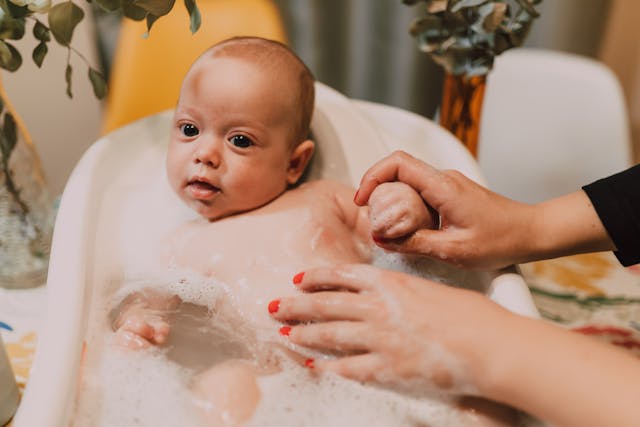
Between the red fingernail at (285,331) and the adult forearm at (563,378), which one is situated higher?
the adult forearm at (563,378)

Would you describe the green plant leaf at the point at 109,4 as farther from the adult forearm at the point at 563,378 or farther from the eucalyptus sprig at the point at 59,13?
the adult forearm at the point at 563,378

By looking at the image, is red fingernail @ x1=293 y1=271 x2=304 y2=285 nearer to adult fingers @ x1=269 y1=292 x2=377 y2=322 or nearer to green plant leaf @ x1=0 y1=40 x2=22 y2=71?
adult fingers @ x1=269 y1=292 x2=377 y2=322

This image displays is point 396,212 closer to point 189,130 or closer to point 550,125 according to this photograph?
point 189,130

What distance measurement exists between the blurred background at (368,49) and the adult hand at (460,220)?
2.69ft

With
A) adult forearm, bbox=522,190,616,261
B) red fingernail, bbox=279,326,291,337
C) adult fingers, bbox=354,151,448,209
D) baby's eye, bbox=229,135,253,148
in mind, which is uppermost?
adult fingers, bbox=354,151,448,209

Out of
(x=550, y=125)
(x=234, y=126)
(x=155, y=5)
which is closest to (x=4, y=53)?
(x=155, y=5)

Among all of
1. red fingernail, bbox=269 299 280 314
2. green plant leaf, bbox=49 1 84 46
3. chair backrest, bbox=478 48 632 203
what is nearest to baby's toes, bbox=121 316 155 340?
red fingernail, bbox=269 299 280 314

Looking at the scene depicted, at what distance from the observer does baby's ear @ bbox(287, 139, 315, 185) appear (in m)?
0.98

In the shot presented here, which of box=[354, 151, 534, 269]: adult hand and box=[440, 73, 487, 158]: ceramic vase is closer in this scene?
box=[354, 151, 534, 269]: adult hand

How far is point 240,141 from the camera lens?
90 centimetres

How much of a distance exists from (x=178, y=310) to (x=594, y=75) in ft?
3.48

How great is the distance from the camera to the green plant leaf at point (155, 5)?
2.54 ft

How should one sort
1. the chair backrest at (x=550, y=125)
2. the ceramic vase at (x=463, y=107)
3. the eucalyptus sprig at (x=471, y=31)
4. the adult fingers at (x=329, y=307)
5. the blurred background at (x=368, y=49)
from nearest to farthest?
the adult fingers at (x=329, y=307), the eucalyptus sprig at (x=471, y=31), the ceramic vase at (x=463, y=107), the chair backrest at (x=550, y=125), the blurred background at (x=368, y=49)

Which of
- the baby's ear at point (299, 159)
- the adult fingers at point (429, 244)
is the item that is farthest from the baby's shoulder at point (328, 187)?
the adult fingers at point (429, 244)
